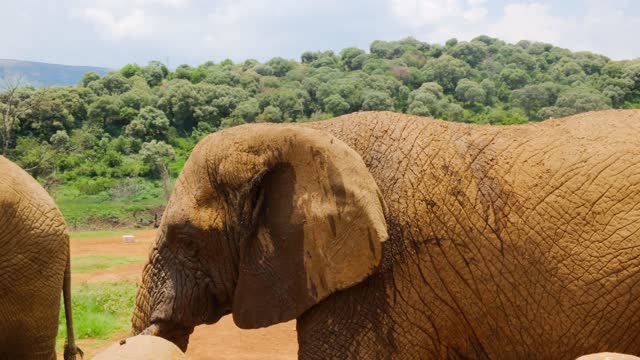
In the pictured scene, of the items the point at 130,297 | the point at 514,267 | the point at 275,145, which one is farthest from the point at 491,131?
the point at 130,297

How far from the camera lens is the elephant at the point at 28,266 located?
5895 mm

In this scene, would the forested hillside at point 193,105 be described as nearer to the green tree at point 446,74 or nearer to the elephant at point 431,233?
the green tree at point 446,74

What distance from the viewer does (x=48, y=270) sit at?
20.2ft

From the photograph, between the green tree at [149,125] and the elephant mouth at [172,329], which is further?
the green tree at [149,125]

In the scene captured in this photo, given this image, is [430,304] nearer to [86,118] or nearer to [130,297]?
[130,297]

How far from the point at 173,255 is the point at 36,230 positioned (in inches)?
95.4

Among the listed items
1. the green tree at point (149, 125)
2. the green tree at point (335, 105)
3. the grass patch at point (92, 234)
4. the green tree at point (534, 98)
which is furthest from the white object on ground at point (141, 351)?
the green tree at point (534, 98)

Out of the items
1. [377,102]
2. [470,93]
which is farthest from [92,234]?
[470,93]

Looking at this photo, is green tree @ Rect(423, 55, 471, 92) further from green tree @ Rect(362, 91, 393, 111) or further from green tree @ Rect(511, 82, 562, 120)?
green tree @ Rect(362, 91, 393, 111)

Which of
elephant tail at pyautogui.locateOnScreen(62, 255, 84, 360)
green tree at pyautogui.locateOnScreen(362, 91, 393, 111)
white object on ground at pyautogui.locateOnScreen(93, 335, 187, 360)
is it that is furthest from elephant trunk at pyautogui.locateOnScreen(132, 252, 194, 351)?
green tree at pyautogui.locateOnScreen(362, 91, 393, 111)

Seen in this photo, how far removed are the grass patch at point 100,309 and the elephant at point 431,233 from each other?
6617mm

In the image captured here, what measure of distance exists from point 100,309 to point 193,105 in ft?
129

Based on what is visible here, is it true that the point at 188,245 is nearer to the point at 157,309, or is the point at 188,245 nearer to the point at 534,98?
the point at 157,309

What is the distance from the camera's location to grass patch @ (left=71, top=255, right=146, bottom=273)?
1772 centimetres
